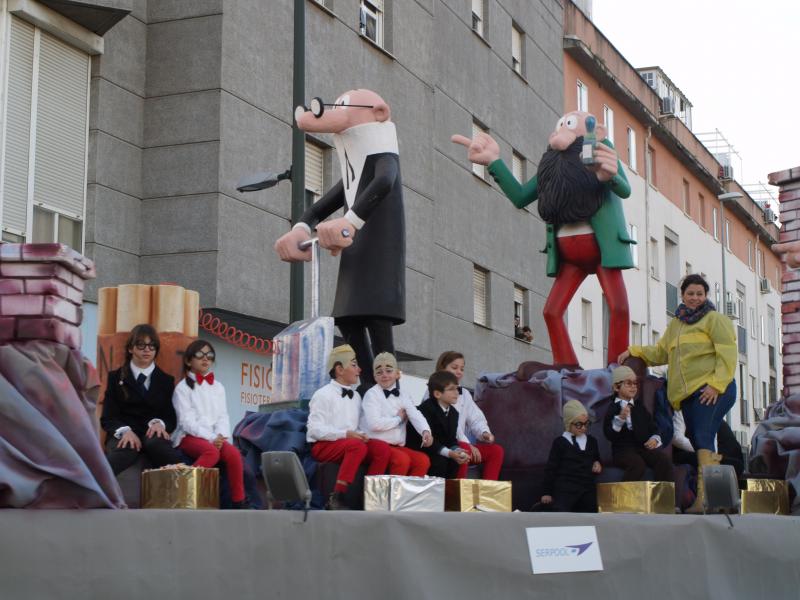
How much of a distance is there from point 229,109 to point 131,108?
4.46ft

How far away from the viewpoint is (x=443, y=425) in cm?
795

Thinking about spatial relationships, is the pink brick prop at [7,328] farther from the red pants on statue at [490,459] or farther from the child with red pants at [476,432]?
the red pants on statue at [490,459]

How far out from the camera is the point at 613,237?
970 cm

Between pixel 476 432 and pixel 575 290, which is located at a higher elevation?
pixel 575 290

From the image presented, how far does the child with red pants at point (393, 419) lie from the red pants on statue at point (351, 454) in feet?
0.25

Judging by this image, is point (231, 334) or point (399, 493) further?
point (231, 334)

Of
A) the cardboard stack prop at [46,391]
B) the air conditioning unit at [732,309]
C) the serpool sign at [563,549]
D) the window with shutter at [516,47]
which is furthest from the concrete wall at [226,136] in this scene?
the air conditioning unit at [732,309]

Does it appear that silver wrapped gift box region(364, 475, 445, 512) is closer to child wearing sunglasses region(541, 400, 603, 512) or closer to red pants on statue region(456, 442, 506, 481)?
red pants on statue region(456, 442, 506, 481)

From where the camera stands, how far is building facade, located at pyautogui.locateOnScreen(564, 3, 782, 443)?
34.8 meters

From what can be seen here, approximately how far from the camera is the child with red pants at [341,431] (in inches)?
281

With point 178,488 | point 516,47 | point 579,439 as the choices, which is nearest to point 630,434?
point 579,439

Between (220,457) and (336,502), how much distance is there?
66 cm

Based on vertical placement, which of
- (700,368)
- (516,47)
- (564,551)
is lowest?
(564,551)

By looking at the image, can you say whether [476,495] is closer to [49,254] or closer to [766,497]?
[766,497]
